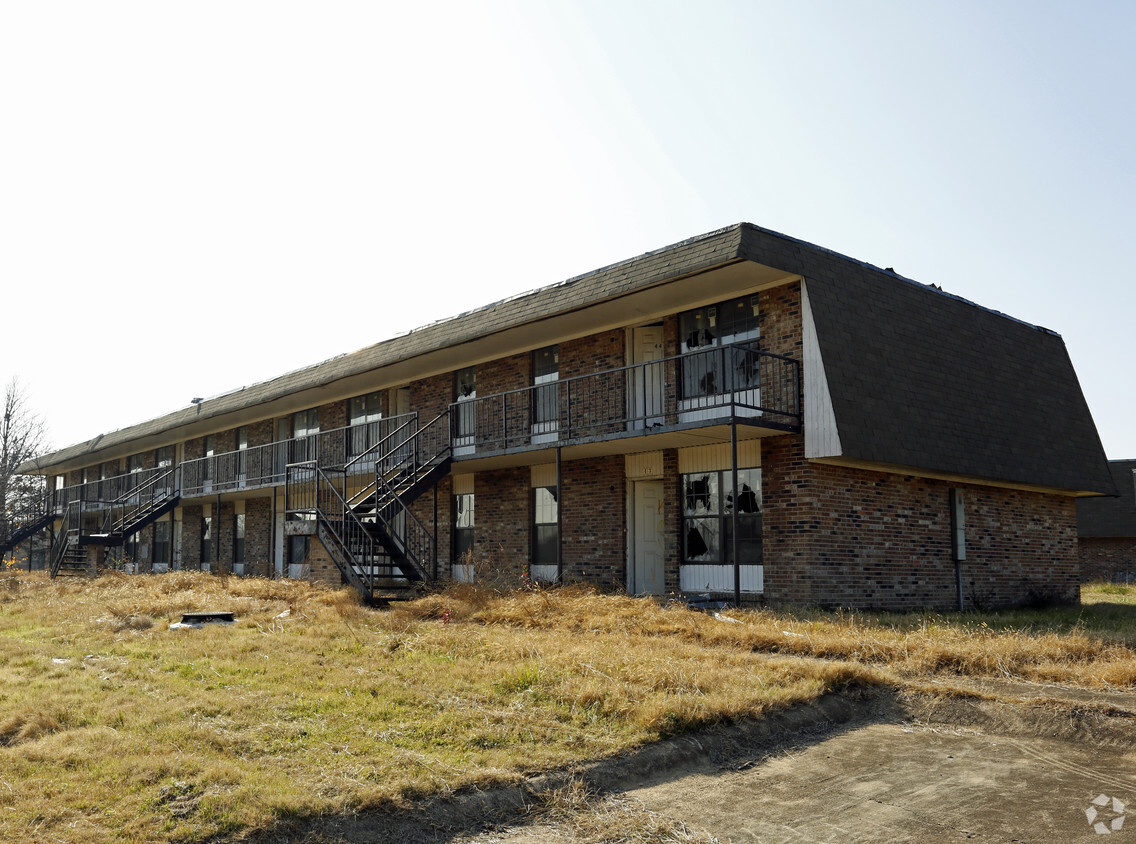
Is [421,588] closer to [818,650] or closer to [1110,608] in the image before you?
[818,650]

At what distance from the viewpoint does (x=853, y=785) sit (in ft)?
21.2

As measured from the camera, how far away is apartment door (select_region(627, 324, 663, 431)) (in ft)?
58.3

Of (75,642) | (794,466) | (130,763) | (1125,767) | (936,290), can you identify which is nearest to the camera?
(130,763)

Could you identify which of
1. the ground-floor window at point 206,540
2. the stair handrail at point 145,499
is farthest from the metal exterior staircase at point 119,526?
the ground-floor window at point 206,540

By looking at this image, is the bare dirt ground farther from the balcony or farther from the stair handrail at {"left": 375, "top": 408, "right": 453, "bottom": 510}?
the stair handrail at {"left": 375, "top": 408, "right": 453, "bottom": 510}

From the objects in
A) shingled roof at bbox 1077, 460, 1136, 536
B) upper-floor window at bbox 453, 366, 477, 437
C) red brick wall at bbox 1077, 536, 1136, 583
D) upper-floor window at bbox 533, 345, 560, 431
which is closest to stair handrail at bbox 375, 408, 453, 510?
upper-floor window at bbox 453, 366, 477, 437

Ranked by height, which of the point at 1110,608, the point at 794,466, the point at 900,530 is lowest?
the point at 1110,608

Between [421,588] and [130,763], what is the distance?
38.1 ft

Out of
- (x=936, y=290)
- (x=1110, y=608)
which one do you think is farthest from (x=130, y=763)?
(x=1110, y=608)

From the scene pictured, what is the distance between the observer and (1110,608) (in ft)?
62.4

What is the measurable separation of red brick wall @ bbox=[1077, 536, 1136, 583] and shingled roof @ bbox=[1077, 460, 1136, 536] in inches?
18.3

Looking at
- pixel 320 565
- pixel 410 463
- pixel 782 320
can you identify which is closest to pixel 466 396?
pixel 410 463

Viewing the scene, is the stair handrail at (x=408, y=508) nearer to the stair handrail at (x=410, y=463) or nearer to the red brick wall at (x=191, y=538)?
the stair handrail at (x=410, y=463)

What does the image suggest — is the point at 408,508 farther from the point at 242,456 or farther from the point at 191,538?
the point at 191,538
